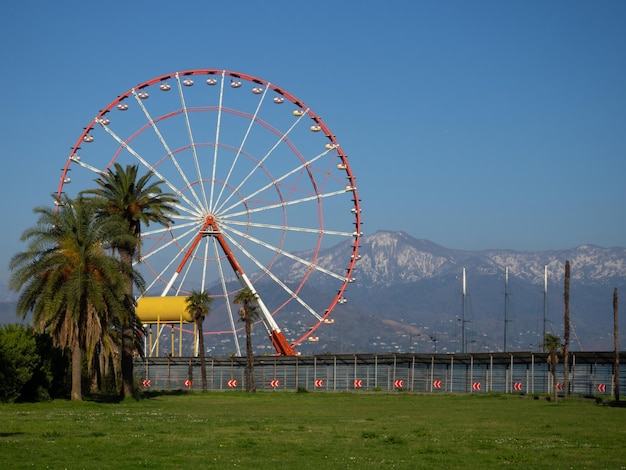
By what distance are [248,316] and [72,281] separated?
125 feet

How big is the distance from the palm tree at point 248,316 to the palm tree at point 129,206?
2422cm

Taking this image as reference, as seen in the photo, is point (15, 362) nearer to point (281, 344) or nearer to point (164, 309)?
point (281, 344)

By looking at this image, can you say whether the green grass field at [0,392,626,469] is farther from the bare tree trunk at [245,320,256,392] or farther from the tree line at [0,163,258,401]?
the bare tree trunk at [245,320,256,392]

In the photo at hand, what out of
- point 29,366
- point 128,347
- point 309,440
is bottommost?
point 309,440

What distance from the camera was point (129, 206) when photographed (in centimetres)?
7062

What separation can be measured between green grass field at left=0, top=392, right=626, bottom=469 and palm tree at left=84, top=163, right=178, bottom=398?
59.4 ft

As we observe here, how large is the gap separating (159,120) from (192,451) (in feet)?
204

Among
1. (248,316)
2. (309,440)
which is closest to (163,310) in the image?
(248,316)

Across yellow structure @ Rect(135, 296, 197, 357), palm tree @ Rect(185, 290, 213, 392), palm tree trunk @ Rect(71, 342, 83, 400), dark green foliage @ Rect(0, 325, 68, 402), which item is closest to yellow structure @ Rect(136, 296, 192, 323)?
yellow structure @ Rect(135, 296, 197, 357)

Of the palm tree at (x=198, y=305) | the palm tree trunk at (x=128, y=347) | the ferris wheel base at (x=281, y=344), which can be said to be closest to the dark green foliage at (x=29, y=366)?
the palm tree trunk at (x=128, y=347)

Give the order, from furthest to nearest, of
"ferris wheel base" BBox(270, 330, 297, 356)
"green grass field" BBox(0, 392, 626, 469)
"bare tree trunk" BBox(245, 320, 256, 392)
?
"ferris wheel base" BBox(270, 330, 297, 356) → "bare tree trunk" BBox(245, 320, 256, 392) → "green grass field" BBox(0, 392, 626, 469)

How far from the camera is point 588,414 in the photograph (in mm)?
54188

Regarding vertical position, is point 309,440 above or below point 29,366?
below

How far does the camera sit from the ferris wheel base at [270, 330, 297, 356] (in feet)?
325
